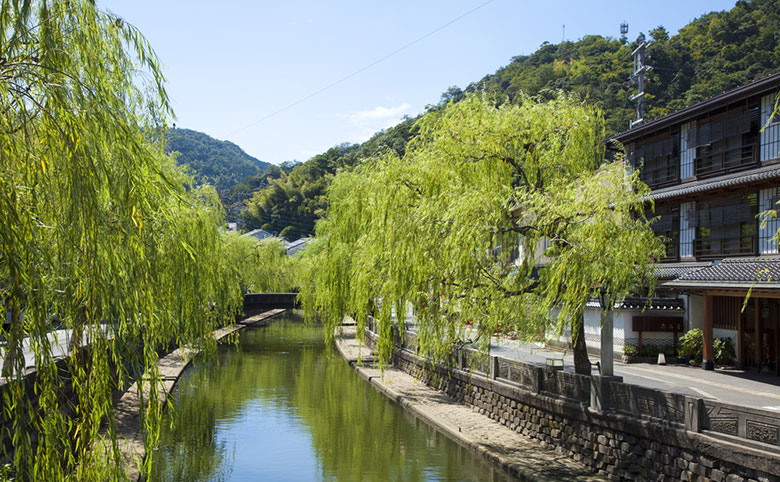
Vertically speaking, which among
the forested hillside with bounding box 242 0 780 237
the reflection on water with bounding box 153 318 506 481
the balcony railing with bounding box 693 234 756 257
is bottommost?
the reflection on water with bounding box 153 318 506 481

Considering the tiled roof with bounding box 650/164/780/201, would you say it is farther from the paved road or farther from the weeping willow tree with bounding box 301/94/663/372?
the weeping willow tree with bounding box 301/94/663/372

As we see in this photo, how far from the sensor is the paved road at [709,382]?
559 inches

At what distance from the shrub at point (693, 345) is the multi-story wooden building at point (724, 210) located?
0.50 m

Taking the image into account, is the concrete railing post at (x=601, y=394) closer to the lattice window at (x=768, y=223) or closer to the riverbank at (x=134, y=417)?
the riverbank at (x=134, y=417)

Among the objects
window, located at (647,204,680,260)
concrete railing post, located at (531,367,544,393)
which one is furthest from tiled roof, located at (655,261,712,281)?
concrete railing post, located at (531,367,544,393)

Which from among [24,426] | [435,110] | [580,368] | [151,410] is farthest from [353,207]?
[24,426]

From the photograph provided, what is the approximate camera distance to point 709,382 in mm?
16875

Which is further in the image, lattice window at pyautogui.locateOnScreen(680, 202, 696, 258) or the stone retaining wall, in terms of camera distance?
lattice window at pyautogui.locateOnScreen(680, 202, 696, 258)

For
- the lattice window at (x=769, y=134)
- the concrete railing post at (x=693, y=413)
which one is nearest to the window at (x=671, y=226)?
the lattice window at (x=769, y=134)

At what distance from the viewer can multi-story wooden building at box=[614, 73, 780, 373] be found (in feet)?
60.7

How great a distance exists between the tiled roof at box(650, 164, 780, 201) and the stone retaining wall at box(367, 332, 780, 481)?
692 centimetres

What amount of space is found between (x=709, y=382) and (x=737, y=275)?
3028 millimetres

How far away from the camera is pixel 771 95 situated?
18797 millimetres

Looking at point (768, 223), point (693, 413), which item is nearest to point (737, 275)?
point (768, 223)
